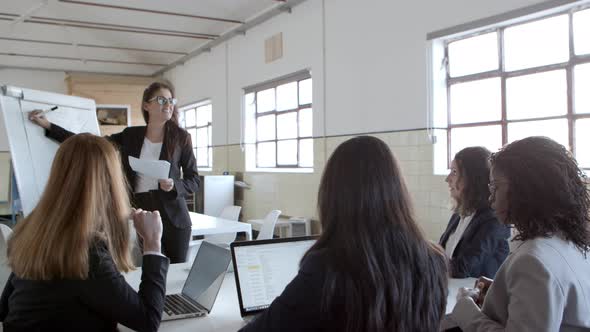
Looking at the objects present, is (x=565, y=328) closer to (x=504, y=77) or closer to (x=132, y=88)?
(x=504, y=77)

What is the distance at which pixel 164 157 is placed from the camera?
2.94 m

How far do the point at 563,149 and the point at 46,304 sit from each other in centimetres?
161

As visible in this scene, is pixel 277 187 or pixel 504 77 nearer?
pixel 504 77

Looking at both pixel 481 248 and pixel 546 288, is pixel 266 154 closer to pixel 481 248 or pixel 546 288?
pixel 481 248

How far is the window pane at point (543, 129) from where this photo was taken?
3844 millimetres

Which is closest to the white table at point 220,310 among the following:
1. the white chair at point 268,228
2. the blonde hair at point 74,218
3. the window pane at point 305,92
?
the blonde hair at point 74,218

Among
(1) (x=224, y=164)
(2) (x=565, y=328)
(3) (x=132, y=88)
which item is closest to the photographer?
(2) (x=565, y=328)

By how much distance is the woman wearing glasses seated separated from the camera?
9.27 ft

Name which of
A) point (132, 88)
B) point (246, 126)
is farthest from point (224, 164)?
point (132, 88)

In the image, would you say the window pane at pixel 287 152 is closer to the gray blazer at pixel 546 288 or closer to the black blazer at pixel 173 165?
the black blazer at pixel 173 165

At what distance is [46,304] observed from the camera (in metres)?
1.44

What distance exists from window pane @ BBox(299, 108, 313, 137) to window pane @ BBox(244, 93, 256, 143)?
4.55ft

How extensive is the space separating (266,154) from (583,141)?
193 inches

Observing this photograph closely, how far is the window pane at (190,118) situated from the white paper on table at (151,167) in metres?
7.80
